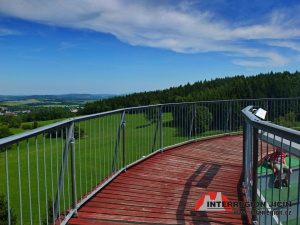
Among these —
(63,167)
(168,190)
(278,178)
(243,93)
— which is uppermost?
(243,93)

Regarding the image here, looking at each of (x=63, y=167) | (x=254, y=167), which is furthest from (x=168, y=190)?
(x=63, y=167)

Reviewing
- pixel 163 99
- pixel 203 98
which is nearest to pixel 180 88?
pixel 163 99

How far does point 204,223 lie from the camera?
3.41 m

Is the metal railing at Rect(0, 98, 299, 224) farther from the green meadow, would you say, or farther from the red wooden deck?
the red wooden deck

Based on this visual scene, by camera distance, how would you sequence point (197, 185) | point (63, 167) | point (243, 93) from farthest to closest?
point (243, 93) < point (197, 185) < point (63, 167)

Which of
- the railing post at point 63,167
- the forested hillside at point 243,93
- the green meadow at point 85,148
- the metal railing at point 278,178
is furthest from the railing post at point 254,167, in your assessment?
the forested hillside at point 243,93

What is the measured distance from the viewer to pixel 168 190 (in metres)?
4.58

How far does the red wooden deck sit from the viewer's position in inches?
141

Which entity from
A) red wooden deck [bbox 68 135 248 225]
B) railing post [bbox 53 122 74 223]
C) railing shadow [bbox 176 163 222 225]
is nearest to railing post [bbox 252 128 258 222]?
red wooden deck [bbox 68 135 248 225]

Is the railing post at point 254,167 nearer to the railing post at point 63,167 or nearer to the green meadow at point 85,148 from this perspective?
the green meadow at point 85,148

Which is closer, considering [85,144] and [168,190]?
[85,144]

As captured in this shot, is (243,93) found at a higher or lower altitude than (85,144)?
higher

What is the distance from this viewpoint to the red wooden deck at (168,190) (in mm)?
3576

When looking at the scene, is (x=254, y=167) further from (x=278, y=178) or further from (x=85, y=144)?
(x=85, y=144)
